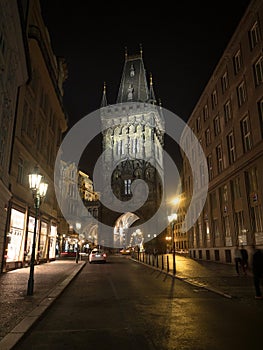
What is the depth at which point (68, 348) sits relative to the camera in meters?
5.24

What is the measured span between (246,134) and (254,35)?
7.92 m

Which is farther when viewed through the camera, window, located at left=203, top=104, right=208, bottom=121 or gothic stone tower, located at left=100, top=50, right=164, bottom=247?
gothic stone tower, located at left=100, top=50, right=164, bottom=247

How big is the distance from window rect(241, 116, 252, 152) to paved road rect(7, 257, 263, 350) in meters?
17.4

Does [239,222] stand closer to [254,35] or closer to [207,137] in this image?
[207,137]

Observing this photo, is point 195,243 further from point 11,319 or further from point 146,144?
point 146,144

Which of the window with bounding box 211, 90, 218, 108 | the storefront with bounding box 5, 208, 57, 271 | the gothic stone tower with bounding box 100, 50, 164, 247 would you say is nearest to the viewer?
the storefront with bounding box 5, 208, 57, 271

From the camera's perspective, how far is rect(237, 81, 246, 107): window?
25903mm

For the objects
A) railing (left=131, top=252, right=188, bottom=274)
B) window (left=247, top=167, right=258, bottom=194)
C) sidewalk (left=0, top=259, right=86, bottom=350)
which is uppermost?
window (left=247, top=167, right=258, bottom=194)

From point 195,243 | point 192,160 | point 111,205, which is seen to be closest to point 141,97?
point 111,205

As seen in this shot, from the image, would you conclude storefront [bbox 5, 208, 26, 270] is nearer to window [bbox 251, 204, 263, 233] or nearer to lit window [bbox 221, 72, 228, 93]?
window [bbox 251, 204, 263, 233]

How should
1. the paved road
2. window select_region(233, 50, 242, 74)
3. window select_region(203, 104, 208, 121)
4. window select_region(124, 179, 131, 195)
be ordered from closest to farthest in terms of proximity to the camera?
1. the paved road
2. window select_region(233, 50, 242, 74)
3. window select_region(203, 104, 208, 121)
4. window select_region(124, 179, 131, 195)

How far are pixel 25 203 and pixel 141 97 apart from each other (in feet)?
207

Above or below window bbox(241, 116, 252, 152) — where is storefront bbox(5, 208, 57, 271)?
below

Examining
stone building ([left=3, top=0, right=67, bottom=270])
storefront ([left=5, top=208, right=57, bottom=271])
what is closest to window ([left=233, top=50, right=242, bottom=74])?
stone building ([left=3, top=0, right=67, bottom=270])
